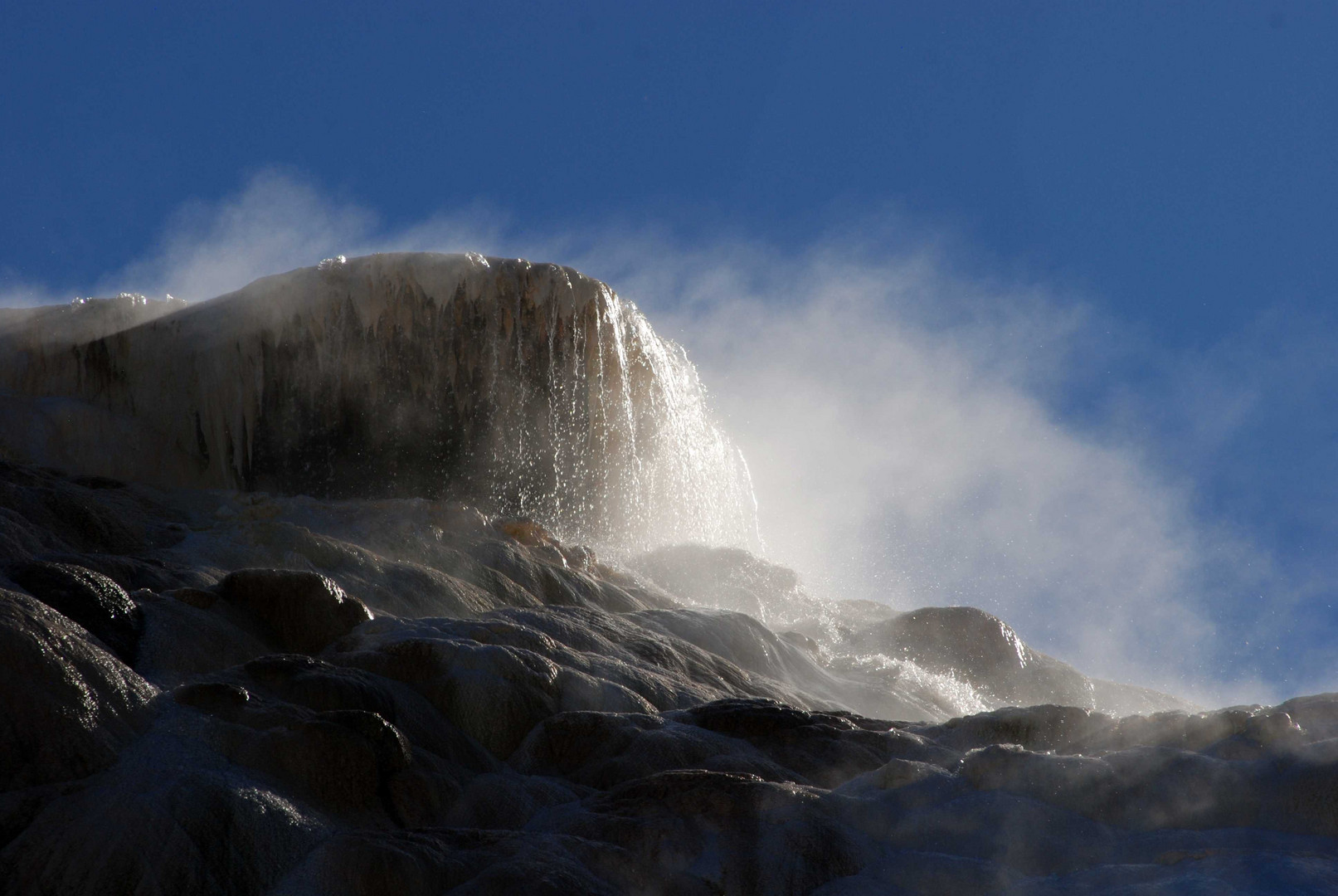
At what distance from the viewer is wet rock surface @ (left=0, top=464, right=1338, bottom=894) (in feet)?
17.3

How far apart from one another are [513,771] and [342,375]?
12205 millimetres

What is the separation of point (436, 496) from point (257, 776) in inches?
546

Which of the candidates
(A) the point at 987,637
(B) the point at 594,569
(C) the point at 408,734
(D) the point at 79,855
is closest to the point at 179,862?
(D) the point at 79,855

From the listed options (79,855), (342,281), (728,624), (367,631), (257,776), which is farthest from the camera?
(342,281)

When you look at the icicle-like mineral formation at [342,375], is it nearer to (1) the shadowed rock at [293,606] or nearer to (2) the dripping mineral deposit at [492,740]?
(2) the dripping mineral deposit at [492,740]

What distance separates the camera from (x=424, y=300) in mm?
18344

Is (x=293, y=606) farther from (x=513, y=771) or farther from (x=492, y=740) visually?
(x=513, y=771)

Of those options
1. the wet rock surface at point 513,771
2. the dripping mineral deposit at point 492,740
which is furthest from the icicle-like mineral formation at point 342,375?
the wet rock surface at point 513,771

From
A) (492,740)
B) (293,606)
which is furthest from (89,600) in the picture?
(492,740)

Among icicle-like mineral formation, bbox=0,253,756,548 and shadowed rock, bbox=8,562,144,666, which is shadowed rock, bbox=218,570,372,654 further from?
icicle-like mineral formation, bbox=0,253,756,548

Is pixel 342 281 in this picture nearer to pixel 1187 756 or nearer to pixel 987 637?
pixel 987 637

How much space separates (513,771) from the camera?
7.29 m

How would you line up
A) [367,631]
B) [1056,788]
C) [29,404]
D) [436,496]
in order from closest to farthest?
[1056,788]
[367,631]
[29,404]
[436,496]

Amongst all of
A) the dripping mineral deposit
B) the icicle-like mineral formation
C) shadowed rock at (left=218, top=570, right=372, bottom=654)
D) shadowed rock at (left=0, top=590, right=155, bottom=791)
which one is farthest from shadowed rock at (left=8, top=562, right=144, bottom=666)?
the icicle-like mineral formation
